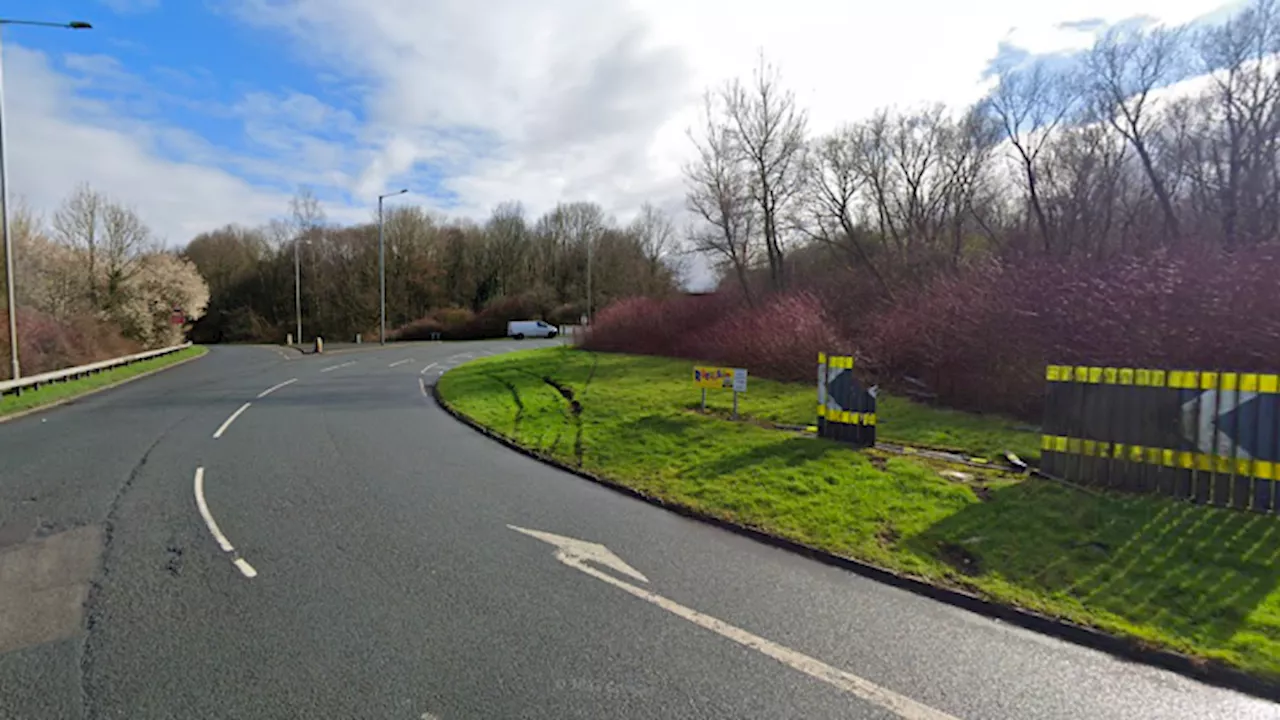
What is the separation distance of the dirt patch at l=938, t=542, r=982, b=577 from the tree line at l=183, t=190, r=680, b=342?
2500 inches

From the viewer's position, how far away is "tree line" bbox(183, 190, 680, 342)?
7394 centimetres

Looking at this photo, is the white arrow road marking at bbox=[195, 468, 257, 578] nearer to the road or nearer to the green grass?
the road

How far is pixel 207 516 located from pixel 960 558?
7504 mm

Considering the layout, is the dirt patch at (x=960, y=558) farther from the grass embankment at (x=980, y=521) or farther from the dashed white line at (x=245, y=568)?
the dashed white line at (x=245, y=568)

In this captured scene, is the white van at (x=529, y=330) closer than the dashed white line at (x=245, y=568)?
No

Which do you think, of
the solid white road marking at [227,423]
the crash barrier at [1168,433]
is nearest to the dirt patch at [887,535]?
the crash barrier at [1168,433]

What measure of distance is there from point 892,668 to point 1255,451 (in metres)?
5.59

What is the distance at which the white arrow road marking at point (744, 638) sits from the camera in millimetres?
3510

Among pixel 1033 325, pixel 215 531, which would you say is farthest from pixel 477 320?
pixel 215 531

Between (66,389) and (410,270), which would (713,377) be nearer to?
(66,389)

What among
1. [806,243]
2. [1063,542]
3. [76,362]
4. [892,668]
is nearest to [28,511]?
[892,668]

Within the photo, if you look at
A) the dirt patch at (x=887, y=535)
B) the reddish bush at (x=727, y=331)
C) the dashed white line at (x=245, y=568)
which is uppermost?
the reddish bush at (x=727, y=331)

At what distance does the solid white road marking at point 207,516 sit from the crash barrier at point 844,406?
8344mm

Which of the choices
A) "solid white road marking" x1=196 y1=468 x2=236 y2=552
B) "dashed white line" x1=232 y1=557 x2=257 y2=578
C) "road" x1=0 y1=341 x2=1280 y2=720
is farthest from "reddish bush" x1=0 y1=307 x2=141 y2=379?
"dashed white line" x1=232 y1=557 x2=257 y2=578
